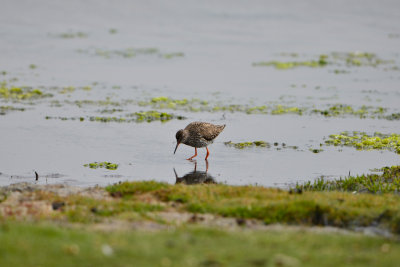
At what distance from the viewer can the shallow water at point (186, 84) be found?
845 inches

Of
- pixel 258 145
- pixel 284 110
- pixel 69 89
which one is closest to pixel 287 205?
pixel 258 145

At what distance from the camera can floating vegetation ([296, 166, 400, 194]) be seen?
56.2 feet

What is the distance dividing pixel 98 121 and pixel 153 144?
15.0ft

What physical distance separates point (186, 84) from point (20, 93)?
33.2 ft

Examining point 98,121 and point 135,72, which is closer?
point 98,121

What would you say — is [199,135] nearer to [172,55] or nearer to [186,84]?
[186,84]

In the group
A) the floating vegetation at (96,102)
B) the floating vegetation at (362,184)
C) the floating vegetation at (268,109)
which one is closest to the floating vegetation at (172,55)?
the floating vegetation at (268,109)

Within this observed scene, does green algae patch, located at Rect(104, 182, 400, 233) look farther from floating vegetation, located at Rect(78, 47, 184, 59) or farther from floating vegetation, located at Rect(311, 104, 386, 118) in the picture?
floating vegetation, located at Rect(78, 47, 184, 59)

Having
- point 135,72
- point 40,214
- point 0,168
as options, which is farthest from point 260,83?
point 40,214

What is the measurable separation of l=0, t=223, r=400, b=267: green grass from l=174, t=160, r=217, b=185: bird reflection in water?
788 cm

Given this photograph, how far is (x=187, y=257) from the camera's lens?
9828 millimetres

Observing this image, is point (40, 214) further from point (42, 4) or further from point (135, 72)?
point (42, 4)

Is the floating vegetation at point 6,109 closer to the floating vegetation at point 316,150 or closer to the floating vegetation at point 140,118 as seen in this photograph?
the floating vegetation at point 140,118

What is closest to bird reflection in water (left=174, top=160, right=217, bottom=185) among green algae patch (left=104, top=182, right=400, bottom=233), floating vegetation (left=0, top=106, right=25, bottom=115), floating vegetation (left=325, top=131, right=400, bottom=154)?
green algae patch (left=104, top=182, right=400, bottom=233)
